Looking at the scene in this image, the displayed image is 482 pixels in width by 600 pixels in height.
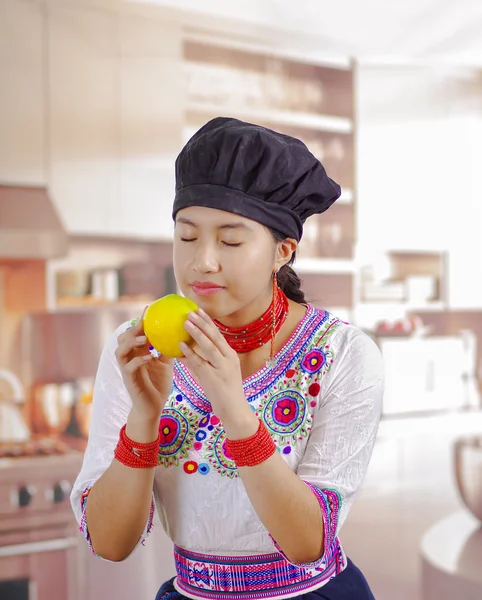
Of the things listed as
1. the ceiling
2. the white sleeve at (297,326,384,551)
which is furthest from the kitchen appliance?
the ceiling

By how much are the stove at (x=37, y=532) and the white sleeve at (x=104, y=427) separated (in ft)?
5.38

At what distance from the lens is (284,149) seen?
0.87 m

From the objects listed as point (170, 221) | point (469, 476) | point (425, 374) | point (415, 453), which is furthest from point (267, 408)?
point (425, 374)

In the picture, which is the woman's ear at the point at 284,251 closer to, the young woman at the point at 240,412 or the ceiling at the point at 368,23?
the young woman at the point at 240,412

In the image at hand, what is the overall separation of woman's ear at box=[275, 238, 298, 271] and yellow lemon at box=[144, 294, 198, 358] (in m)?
0.15

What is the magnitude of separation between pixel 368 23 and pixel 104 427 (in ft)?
9.43

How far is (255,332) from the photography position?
95 centimetres

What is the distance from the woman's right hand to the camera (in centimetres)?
81

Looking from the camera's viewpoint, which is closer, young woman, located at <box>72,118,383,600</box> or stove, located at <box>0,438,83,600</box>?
young woman, located at <box>72,118,383,600</box>

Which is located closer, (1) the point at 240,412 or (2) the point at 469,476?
(1) the point at 240,412

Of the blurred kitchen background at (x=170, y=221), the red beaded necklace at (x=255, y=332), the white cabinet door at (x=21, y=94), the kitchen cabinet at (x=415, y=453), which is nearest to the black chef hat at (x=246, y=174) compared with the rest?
the red beaded necklace at (x=255, y=332)

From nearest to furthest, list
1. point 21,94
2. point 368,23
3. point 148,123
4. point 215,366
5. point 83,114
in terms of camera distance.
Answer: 1. point 215,366
2. point 21,94
3. point 83,114
4. point 148,123
5. point 368,23

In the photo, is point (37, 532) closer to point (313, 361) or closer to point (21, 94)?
point (21, 94)

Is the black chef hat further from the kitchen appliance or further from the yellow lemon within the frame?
the kitchen appliance
